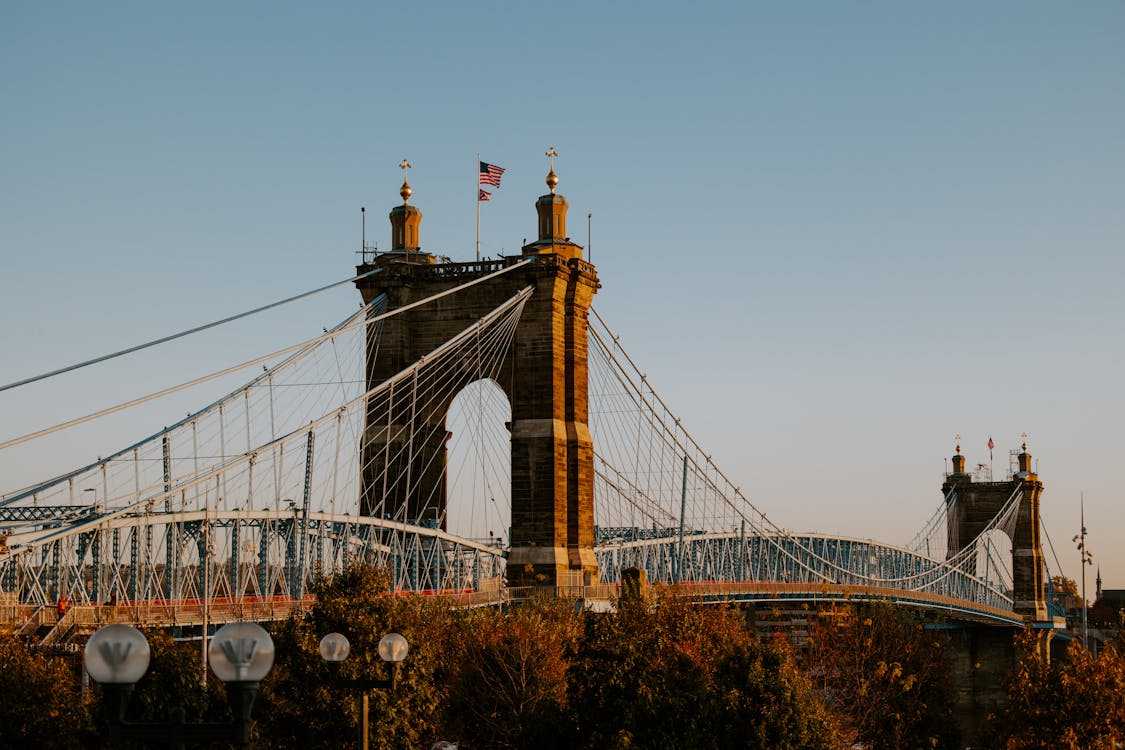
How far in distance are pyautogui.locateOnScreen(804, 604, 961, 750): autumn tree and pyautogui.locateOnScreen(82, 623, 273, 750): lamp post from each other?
4061 centimetres

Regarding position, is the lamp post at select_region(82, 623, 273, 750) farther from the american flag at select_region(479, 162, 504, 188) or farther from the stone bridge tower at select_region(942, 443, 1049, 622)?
the stone bridge tower at select_region(942, 443, 1049, 622)

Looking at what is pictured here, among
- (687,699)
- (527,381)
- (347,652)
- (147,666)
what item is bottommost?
(687,699)

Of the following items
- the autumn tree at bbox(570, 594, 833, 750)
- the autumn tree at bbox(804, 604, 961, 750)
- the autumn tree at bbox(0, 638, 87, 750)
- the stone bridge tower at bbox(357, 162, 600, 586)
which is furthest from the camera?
the stone bridge tower at bbox(357, 162, 600, 586)

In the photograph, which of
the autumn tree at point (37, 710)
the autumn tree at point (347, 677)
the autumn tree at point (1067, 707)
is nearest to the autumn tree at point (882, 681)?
the autumn tree at point (1067, 707)

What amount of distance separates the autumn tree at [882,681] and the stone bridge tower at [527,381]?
40.8 feet

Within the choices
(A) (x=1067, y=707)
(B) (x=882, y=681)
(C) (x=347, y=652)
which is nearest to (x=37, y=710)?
(C) (x=347, y=652)

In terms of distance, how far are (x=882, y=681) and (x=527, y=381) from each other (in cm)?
2135

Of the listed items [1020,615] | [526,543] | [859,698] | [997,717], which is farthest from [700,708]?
[1020,615]

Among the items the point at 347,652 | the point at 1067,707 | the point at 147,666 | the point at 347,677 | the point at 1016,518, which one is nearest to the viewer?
the point at 147,666

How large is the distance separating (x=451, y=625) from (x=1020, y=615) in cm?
10866

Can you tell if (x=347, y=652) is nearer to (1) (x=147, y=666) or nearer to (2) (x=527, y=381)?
(1) (x=147, y=666)

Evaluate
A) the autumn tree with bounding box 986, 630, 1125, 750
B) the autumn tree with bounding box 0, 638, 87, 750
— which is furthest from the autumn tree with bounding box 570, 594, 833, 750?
the autumn tree with bounding box 0, 638, 87, 750

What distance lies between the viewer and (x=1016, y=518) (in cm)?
16375

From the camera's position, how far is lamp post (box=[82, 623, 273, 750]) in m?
14.7
